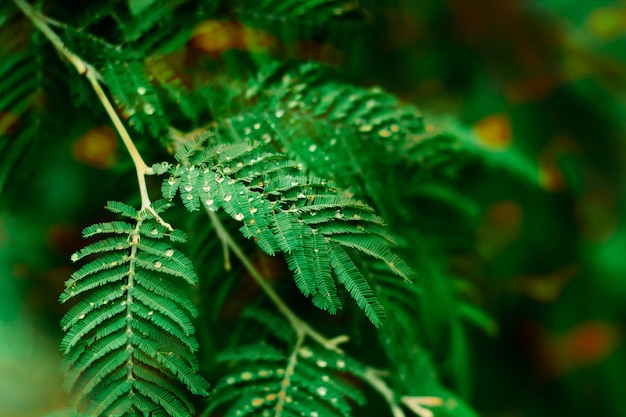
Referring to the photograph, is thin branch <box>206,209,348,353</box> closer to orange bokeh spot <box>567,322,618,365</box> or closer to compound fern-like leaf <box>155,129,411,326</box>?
compound fern-like leaf <box>155,129,411,326</box>

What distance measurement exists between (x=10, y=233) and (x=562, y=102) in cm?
207

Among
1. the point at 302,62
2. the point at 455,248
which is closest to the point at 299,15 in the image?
the point at 302,62

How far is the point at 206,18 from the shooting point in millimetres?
1011

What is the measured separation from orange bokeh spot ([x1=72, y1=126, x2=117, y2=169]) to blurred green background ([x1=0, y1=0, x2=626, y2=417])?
0.87 meters

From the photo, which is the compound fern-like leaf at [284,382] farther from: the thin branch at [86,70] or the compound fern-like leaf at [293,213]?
the thin branch at [86,70]

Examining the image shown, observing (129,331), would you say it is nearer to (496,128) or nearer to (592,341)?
(496,128)

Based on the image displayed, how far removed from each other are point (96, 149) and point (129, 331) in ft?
2.77

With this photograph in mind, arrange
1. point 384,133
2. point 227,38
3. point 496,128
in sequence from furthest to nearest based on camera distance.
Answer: point 496,128 < point 227,38 < point 384,133

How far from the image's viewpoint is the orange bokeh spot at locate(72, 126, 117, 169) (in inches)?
52.2

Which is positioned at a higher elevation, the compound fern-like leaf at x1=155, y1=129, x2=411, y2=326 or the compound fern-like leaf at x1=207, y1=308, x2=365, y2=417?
the compound fern-like leaf at x1=155, y1=129, x2=411, y2=326

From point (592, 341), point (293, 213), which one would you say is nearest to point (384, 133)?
point (293, 213)

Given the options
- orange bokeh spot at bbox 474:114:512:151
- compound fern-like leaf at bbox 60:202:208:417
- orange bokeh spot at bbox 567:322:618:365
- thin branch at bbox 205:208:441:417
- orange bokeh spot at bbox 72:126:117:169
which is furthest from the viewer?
orange bokeh spot at bbox 567:322:618:365

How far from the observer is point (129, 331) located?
664mm

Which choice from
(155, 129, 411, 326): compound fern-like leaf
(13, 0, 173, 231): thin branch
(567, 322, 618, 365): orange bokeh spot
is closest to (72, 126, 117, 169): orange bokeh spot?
(13, 0, 173, 231): thin branch
